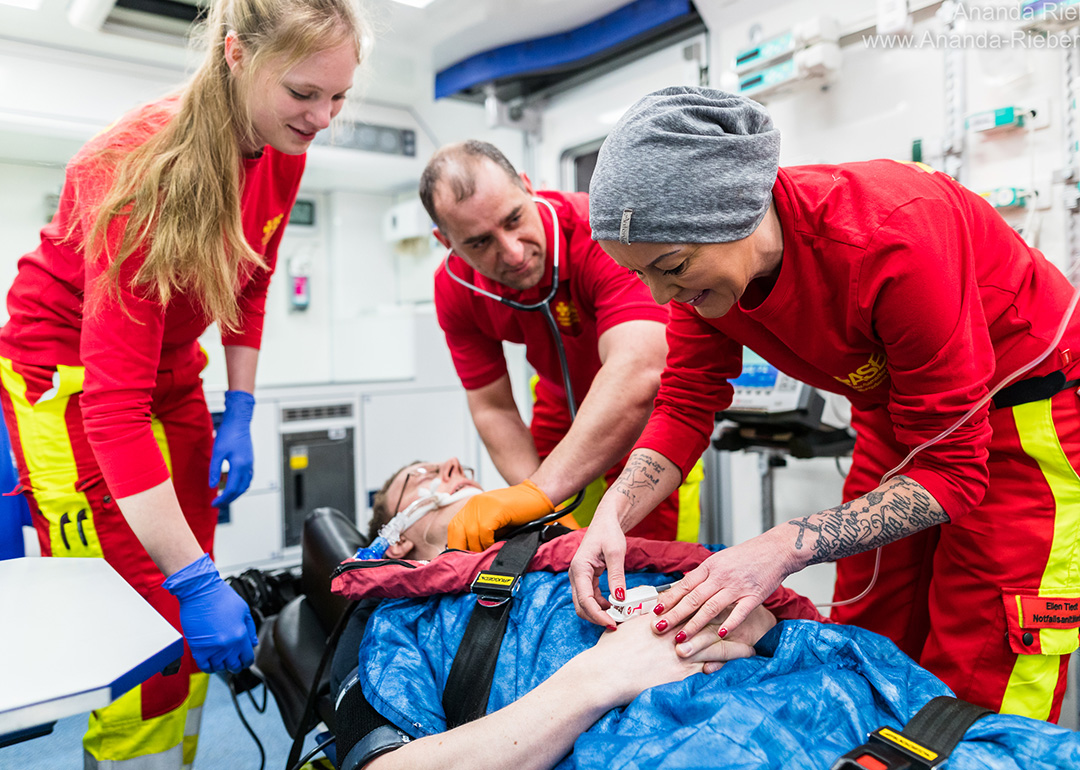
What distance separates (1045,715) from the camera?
1.21 m

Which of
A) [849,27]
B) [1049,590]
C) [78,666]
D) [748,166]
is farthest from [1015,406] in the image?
[849,27]

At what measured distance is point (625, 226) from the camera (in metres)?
0.97

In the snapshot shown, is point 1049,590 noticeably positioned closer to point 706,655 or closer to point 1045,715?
point 1045,715

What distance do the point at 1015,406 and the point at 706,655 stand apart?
66 centimetres

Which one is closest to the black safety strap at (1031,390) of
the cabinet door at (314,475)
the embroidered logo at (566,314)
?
the embroidered logo at (566,314)

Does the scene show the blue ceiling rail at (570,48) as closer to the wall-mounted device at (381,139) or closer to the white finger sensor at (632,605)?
the wall-mounted device at (381,139)

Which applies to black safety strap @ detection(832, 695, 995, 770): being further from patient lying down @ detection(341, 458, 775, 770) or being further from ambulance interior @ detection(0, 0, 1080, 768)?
ambulance interior @ detection(0, 0, 1080, 768)

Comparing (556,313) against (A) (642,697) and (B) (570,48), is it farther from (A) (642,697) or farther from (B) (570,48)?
(B) (570,48)

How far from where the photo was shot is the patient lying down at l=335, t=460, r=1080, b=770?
85 centimetres

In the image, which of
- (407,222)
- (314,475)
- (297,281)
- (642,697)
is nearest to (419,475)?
(642,697)

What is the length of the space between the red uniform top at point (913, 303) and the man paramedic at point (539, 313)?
0.39m

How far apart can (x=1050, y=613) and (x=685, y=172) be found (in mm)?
918

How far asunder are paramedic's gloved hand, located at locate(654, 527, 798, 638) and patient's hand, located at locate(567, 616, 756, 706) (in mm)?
34

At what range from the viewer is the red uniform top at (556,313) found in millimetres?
1699
